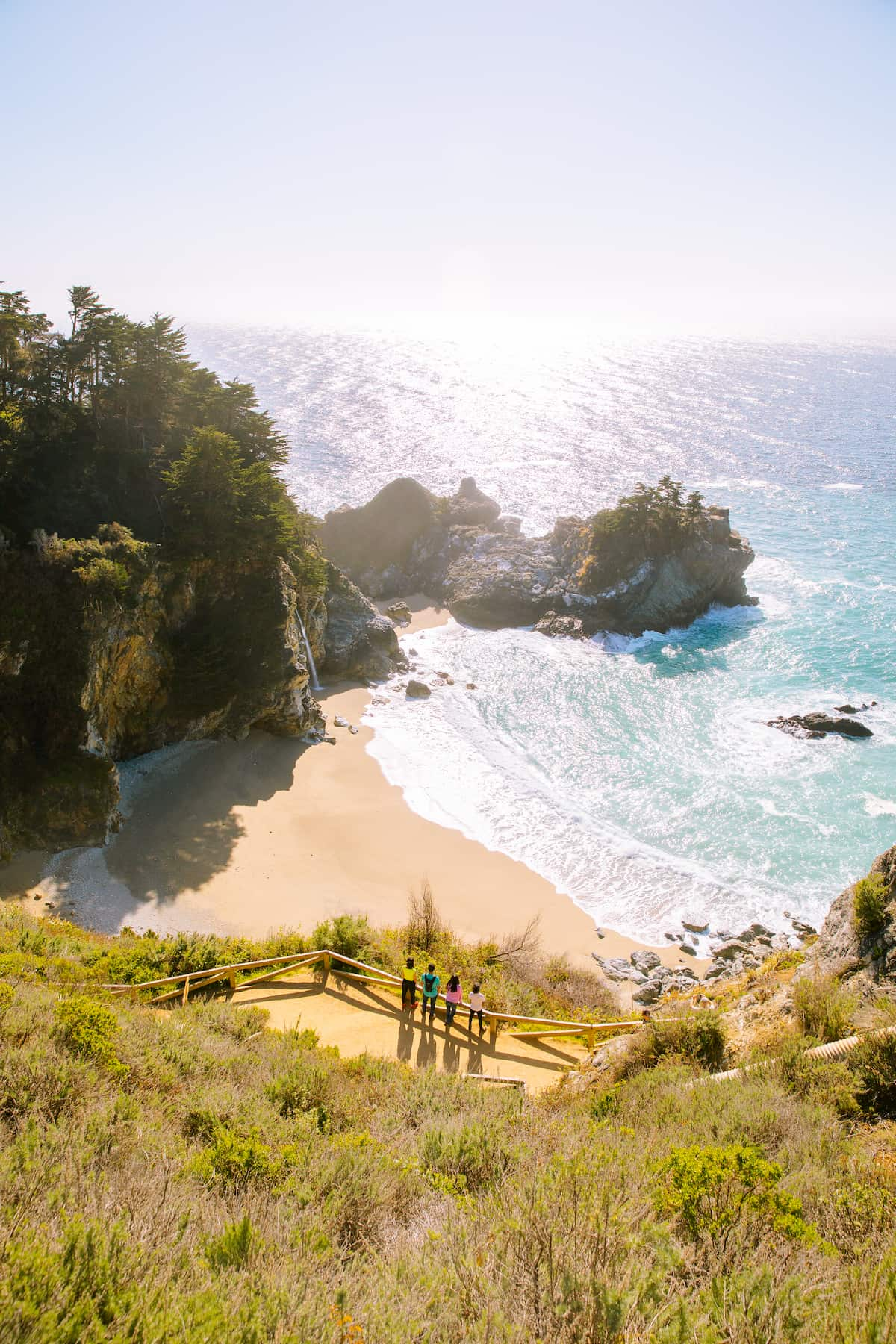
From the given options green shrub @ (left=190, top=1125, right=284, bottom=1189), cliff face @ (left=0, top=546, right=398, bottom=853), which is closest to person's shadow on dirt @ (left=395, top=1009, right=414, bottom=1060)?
green shrub @ (left=190, top=1125, right=284, bottom=1189)

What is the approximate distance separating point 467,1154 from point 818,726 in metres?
31.1

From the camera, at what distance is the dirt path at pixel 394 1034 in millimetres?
12008

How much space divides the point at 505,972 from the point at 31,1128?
1118 cm

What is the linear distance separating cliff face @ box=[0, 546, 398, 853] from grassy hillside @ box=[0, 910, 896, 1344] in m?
12.8

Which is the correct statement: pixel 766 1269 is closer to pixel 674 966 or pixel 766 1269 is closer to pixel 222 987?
pixel 222 987

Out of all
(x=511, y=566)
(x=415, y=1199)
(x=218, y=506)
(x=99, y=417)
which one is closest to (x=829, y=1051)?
(x=415, y=1199)

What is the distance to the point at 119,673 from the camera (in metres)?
24.1

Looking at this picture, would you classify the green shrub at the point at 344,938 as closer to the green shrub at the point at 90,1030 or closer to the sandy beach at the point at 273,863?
the sandy beach at the point at 273,863

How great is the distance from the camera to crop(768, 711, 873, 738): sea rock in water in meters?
32.8

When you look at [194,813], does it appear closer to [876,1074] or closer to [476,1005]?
[476,1005]

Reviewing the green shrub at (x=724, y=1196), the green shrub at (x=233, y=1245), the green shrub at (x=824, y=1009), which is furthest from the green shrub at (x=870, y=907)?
the green shrub at (x=233, y=1245)

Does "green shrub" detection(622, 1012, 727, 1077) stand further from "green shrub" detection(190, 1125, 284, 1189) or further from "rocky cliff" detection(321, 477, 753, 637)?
"rocky cliff" detection(321, 477, 753, 637)

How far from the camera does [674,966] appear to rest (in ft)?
67.0

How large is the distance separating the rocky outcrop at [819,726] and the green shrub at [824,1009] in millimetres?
24898
